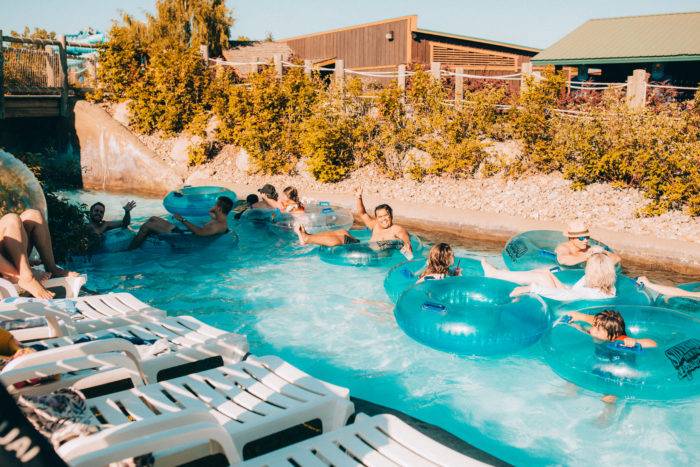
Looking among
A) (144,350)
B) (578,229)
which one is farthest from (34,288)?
(578,229)

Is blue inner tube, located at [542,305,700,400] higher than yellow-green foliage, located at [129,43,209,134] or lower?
lower

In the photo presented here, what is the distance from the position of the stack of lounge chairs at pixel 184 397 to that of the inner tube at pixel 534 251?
4.09m

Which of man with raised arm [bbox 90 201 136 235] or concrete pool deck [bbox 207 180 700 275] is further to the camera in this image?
man with raised arm [bbox 90 201 136 235]

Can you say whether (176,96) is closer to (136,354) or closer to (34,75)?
(34,75)

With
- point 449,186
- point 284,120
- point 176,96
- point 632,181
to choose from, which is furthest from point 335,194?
point 176,96

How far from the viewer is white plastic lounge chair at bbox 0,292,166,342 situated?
452cm

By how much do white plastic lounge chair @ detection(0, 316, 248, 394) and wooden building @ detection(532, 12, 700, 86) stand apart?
17.5 meters

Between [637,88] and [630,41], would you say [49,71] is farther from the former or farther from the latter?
[630,41]

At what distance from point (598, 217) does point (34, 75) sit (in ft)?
45.2

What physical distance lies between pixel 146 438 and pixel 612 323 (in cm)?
377

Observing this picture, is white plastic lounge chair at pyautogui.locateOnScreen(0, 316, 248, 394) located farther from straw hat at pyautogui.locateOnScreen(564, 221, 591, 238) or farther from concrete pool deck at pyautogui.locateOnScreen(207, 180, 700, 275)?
concrete pool deck at pyautogui.locateOnScreen(207, 180, 700, 275)

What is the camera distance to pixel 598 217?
33.9ft

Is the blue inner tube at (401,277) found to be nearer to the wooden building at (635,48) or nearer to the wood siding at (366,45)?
the wooden building at (635,48)

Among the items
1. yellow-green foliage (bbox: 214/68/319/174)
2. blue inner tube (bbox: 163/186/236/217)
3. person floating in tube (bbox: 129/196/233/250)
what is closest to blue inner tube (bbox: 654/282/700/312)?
person floating in tube (bbox: 129/196/233/250)
